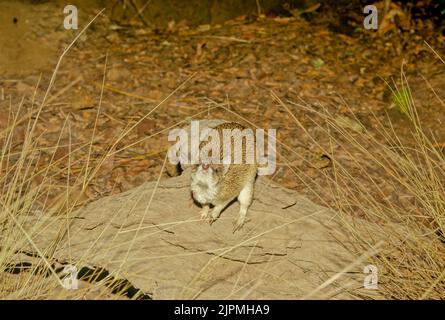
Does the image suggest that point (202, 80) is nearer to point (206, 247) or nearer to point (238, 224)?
point (238, 224)

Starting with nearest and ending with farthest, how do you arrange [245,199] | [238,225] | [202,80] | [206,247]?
[206,247] → [238,225] → [245,199] → [202,80]

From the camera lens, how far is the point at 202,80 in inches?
228

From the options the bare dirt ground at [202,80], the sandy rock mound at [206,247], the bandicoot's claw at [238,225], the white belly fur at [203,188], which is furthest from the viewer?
the bare dirt ground at [202,80]

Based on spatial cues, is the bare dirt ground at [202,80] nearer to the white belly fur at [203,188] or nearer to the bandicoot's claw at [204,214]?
the bandicoot's claw at [204,214]

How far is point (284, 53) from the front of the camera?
625 centimetres

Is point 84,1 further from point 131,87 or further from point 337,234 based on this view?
point 337,234

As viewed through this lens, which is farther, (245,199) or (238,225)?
(245,199)

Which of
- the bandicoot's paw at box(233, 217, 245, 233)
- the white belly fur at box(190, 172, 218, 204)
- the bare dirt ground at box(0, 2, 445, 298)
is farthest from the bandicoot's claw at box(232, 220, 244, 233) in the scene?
the bare dirt ground at box(0, 2, 445, 298)

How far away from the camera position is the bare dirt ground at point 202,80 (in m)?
4.88

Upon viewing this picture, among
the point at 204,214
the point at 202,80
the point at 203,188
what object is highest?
the point at 202,80

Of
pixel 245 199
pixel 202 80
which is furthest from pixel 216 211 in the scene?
pixel 202 80

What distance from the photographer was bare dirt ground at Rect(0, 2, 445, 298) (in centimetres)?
488

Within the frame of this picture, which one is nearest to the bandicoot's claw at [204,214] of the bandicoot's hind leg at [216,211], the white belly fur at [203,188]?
the bandicoot's hind leg at [216,211]
